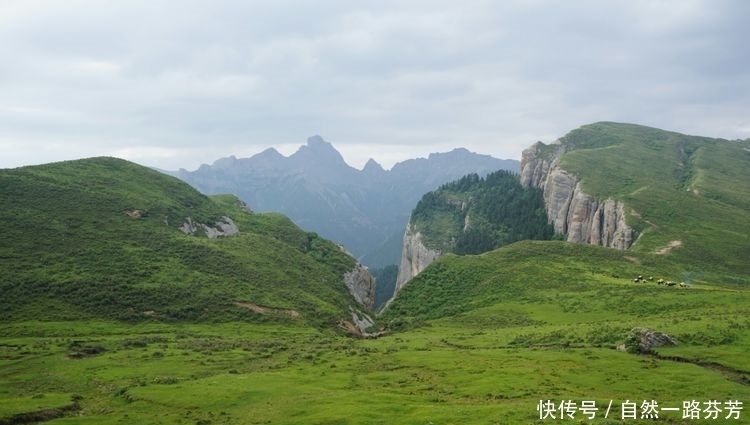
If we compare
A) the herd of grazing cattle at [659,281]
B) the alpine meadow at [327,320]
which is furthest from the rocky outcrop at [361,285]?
the herd of grazing cattle at [659,281]

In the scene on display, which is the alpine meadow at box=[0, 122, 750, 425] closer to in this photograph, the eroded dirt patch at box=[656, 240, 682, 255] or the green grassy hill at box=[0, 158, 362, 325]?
the green grassy hill at box=[0, 158, 362, 325]

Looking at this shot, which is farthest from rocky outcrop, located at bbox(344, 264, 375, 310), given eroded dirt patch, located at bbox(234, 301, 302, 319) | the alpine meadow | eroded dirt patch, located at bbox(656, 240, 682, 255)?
eroded dirt patch, located at bbox(656, 240, 682, 255)

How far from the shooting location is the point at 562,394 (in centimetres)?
4812

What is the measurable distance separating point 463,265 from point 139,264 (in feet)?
222

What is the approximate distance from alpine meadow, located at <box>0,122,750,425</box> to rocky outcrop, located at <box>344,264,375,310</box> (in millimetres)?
861

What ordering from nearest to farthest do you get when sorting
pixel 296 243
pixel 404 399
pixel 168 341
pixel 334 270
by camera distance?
pixel 404 399 < pixel 168 341 < pixel 334 270 < pixel 296 243

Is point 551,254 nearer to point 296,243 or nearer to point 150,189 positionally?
point 296,243

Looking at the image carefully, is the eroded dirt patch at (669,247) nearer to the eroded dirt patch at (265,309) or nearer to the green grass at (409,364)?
the green grass at (409,364)

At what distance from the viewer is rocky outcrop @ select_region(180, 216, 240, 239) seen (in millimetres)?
133750

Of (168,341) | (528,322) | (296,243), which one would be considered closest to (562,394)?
(528,322)

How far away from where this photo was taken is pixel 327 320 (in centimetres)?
9888

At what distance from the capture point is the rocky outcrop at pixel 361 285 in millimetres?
140625

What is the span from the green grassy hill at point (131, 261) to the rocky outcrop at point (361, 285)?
2.58 m

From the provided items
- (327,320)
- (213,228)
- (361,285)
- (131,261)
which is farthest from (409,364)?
(213,228)
